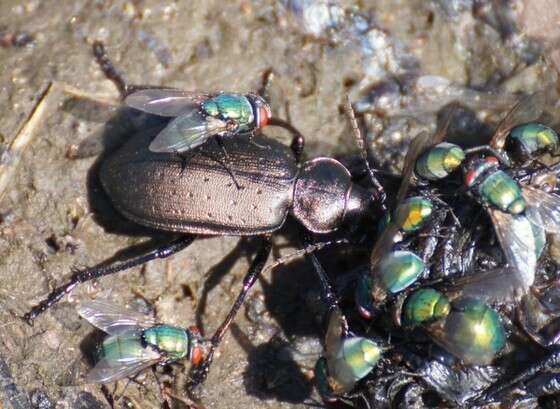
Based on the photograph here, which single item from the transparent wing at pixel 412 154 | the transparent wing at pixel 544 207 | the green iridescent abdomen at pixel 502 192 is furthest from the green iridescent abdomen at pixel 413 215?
the transparent wing at pixel 544 207

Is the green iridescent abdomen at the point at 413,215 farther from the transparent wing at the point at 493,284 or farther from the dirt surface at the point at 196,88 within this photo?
the dirt surface at the point at 196,88

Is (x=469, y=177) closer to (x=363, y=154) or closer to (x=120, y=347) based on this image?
(x=363, y=154)

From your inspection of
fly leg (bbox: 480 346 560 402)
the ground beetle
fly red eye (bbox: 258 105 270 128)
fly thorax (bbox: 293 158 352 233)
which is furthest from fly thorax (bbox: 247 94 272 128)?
fly leg (bbox: 480 346 560 402)

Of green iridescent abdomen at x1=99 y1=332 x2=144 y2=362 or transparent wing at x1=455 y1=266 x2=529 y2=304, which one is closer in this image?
transparent wing at x1=455 y1=266 x2=529 y2=304

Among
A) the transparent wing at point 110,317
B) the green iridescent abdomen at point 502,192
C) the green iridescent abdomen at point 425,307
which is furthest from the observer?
the transparent wing at point 110,317

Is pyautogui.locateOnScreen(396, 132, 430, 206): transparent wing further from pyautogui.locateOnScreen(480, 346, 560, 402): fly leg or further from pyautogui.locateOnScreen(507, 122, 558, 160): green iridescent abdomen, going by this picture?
pyautogui.locateOnScreen(480, 346, 560, 402): fly leg
